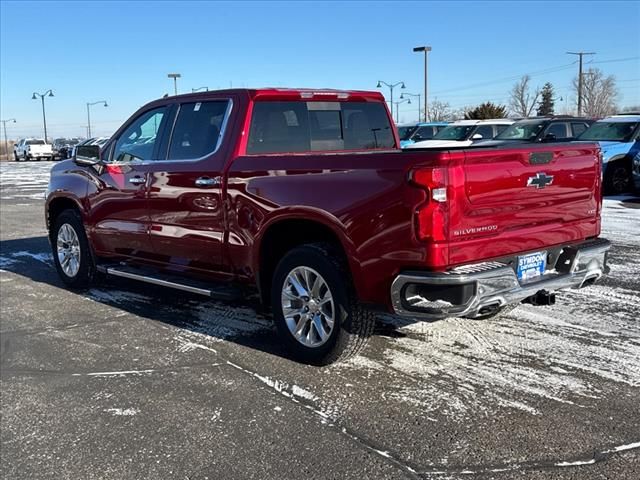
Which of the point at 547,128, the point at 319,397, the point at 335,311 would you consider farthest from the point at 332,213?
the point at 547,128

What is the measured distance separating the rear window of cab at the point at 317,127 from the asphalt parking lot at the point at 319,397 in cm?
160

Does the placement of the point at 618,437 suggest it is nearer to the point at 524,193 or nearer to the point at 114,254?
the point at 524,193

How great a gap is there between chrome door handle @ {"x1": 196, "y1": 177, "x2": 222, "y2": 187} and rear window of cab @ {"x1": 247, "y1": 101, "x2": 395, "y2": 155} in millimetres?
338

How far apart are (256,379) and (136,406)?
816mm

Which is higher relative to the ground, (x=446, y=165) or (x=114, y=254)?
(x=446, y=165)

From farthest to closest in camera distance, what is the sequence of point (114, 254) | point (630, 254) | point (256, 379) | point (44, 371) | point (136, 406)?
point (630, 254) < point (114, 254) < point (44, 371) < point (256, 379) < point (136, 406)

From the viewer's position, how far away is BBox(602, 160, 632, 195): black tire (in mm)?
14719

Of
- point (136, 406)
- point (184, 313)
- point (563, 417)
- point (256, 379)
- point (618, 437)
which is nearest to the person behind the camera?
point (618, 437)

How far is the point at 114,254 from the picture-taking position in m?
6.78

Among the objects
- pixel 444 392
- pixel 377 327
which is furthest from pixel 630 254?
pixel 444 392

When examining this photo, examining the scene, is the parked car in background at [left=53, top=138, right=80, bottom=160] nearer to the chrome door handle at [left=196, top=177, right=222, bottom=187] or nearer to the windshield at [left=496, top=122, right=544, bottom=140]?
the windshield at [left=496, top=122, right=544, bottom=140]

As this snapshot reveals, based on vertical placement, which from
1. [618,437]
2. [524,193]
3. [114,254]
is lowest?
[618,437]

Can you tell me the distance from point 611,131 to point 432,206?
1339 cm

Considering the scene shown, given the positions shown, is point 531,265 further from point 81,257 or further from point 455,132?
point 455,132
